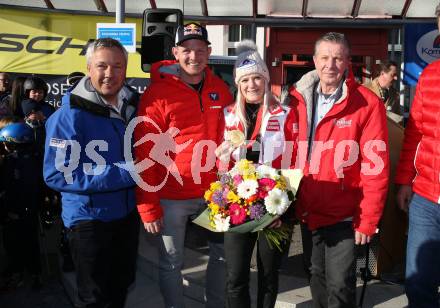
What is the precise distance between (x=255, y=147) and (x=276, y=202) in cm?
45

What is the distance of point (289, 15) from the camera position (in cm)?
1134

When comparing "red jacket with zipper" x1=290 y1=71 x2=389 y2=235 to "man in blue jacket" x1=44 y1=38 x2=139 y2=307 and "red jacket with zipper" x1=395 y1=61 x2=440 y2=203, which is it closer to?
"red jacket with zipper" x1=395 y1=61 x2=440 y2=203

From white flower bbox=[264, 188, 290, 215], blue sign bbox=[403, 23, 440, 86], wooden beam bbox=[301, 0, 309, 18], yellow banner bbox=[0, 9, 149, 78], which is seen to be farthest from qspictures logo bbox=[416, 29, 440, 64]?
white flower bbox=[264, 188, 290, 215]

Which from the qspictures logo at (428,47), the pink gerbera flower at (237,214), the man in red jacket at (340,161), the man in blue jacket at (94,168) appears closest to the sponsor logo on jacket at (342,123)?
the man in red jacket at (340,161)

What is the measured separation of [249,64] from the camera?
10.9ft

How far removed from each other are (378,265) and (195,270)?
5.56ft

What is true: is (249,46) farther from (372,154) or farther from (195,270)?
(195,270)

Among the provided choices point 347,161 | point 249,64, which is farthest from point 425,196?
point 249,64

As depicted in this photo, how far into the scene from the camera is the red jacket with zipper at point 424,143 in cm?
295

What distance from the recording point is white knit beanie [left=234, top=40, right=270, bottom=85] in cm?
330

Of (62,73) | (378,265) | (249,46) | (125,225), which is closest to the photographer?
(125,225)

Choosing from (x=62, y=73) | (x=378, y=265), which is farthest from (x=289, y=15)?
(x=378, y=265)

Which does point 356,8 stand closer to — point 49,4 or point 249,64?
point 49,4

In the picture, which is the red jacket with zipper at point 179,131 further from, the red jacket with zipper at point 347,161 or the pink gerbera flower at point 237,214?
the red jacket with zipper at point 347,161
